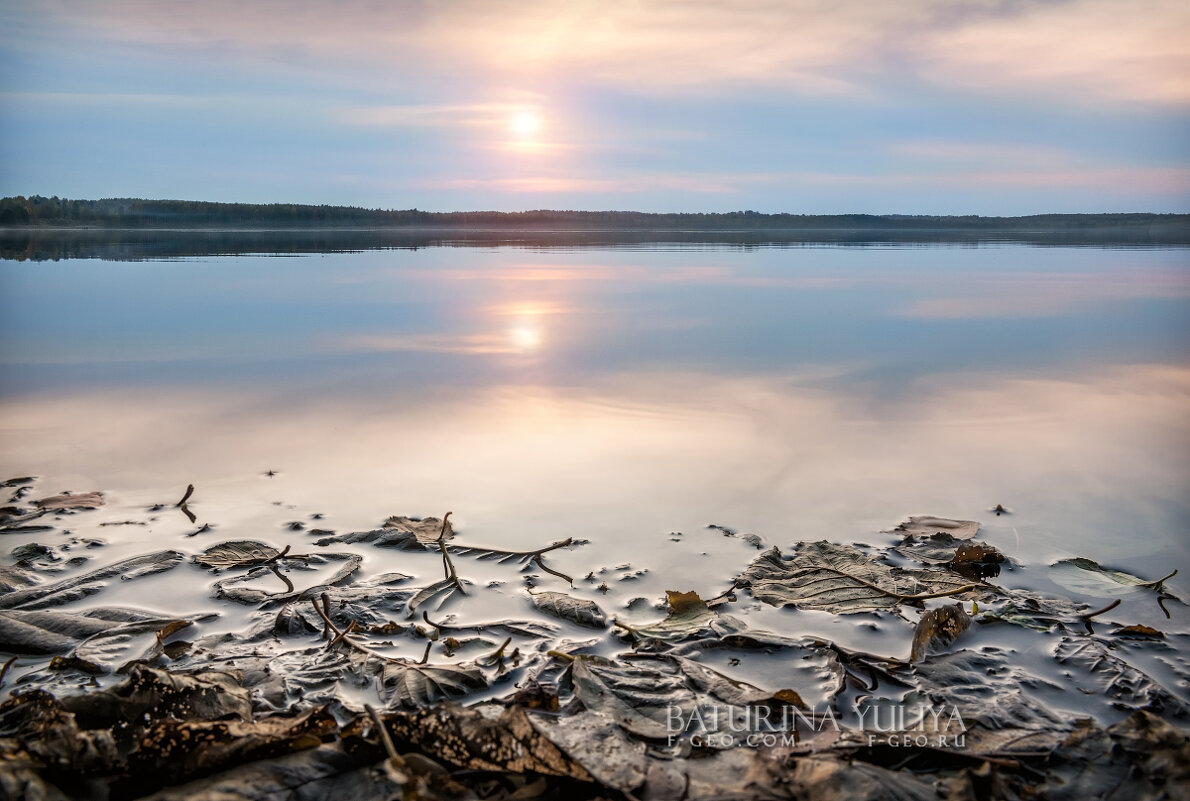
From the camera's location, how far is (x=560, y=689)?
6.64 feet

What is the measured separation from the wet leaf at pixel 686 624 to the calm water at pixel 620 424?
0.71 feet

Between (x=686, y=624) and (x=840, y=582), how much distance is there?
600 mm

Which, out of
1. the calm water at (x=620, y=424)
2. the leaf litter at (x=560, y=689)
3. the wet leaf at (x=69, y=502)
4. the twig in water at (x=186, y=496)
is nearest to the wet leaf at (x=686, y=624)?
the leaf litter at (x=560, y=689)

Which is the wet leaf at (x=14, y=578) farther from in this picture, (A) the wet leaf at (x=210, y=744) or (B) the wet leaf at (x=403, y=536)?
(A) the wet leaf at (x=210, y=744)

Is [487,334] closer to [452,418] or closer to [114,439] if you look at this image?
[452,418]

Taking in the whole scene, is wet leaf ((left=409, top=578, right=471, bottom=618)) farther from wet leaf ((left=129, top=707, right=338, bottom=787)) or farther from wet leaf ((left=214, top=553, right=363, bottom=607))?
wet leaf ((left=129, top=707, right=338, bottom=787))

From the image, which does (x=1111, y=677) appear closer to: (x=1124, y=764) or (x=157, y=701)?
(x=1124, y=764)

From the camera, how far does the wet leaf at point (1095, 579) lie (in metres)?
2.69

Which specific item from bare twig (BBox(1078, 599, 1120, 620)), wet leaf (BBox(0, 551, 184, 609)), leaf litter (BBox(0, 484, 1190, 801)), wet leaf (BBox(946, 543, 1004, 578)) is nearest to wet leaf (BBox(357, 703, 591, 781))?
leaf litter (BBox(0, 484, 1190, 801))

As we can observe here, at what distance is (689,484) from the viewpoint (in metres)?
3.78

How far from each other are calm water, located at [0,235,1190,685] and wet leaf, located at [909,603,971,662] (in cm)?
29

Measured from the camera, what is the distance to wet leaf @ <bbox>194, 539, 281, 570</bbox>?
2.81 m

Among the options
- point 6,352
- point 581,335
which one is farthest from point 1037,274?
point 6,352

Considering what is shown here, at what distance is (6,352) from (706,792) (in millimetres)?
8777
